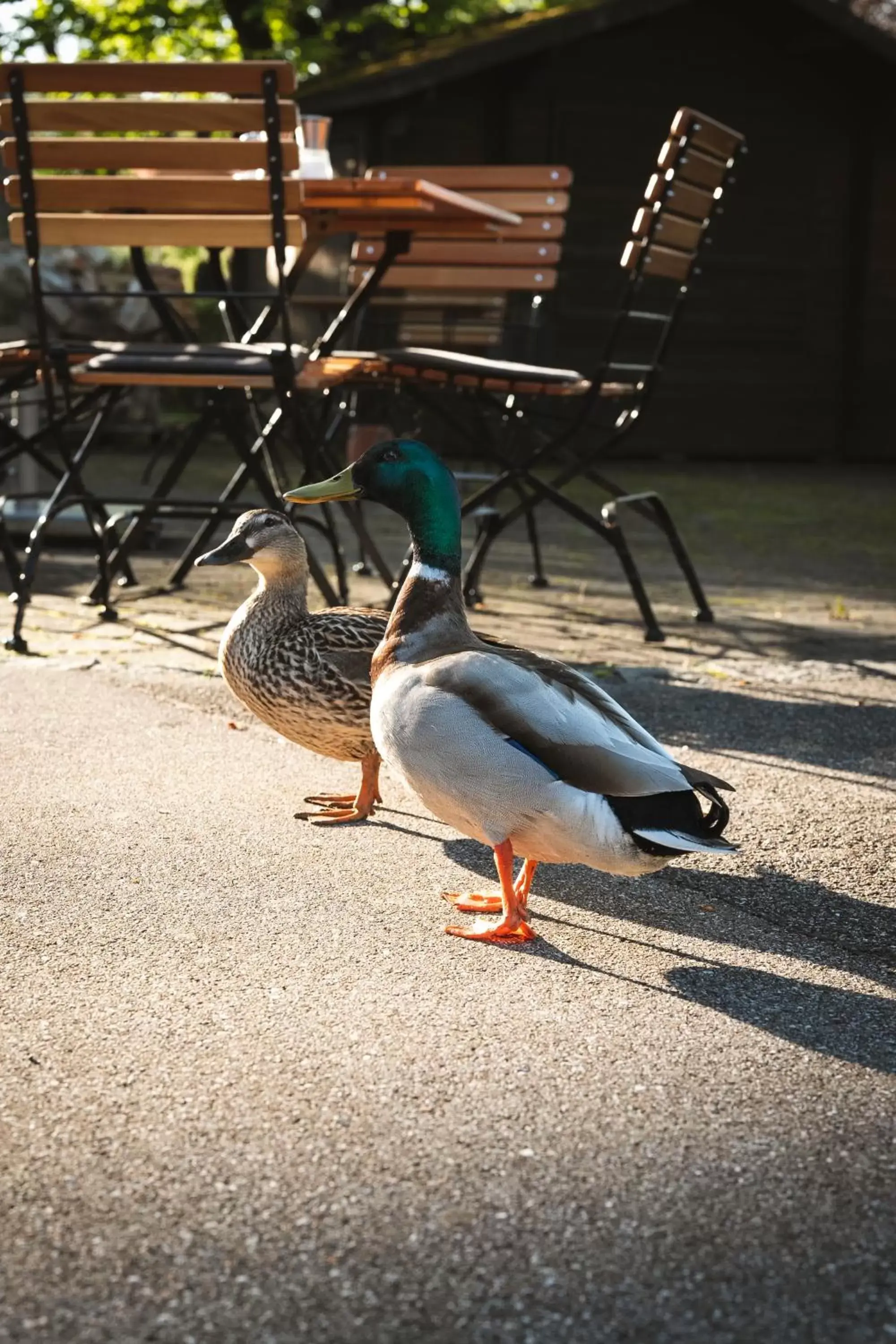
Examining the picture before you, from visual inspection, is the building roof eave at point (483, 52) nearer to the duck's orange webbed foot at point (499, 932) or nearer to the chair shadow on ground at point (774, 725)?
the chair shadow on ground at point (774, 725)

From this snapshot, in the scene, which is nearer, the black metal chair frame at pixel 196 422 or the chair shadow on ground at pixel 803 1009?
the chair shadow on ground at pixel 803 1009

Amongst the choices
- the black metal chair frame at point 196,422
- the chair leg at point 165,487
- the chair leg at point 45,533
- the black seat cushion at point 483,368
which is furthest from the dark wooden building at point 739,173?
the chair leg at point 45,533

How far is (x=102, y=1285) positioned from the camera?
6.25ft

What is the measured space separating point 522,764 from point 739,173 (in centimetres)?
1333

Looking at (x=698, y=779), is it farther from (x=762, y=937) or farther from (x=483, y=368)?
(x=483, y=368)

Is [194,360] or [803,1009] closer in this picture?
[803,1009]

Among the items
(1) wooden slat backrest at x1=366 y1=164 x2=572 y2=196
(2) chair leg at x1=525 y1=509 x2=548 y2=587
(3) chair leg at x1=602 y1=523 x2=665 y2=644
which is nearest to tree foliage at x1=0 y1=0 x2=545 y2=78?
(1) wooden slat backrest at x1=366 y1=164 x2=572 y2=196

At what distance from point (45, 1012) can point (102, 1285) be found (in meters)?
0.84

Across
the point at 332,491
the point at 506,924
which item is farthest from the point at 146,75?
the point at 506,924

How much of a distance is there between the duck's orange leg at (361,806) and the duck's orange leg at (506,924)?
710 millimetres

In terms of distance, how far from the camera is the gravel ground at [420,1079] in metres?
1.91

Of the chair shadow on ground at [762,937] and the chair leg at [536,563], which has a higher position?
the chair shadow on ground at [762,937]

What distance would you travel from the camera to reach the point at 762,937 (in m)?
3.14

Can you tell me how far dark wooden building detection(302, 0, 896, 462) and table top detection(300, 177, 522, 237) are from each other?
28.0 feet
